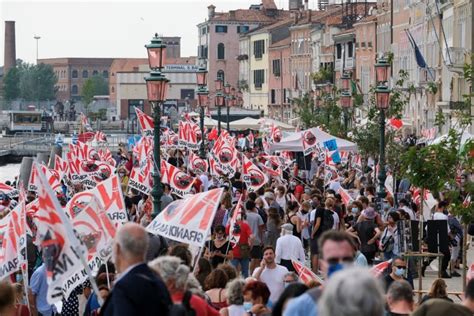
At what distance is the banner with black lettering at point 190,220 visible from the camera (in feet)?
43.3

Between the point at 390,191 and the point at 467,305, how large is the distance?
2068 centimetres

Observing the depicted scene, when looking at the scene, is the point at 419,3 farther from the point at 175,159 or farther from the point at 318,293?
the point at 318,293

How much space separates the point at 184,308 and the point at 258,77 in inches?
5227

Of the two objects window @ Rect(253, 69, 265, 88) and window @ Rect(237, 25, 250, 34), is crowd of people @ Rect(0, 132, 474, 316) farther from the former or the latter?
window @ Rect(237, 25, 250, 34)

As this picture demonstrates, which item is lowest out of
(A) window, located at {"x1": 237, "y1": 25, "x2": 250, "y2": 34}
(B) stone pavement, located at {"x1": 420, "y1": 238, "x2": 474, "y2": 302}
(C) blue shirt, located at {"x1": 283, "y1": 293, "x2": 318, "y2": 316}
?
(B) stone pavement, located at {"x1": 420, "y1": 238, "x2": 474, "y2": 302}

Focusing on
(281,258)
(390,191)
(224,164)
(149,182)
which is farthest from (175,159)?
(281,258)

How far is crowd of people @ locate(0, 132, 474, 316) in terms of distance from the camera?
23.0ft

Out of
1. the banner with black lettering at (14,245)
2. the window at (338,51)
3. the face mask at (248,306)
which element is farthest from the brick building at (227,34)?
the face mask at (248,306)

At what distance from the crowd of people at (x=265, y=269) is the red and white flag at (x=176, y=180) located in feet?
0.90

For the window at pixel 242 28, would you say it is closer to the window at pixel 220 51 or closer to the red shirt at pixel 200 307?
the window at pixel 220 51

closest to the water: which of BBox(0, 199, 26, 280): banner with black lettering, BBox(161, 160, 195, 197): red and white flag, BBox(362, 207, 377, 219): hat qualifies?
BBox(161, 160, 195, 197): red and white flag

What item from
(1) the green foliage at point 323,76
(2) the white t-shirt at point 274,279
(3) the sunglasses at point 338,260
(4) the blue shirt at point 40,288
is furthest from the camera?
(1) the green foliage at point 323,76

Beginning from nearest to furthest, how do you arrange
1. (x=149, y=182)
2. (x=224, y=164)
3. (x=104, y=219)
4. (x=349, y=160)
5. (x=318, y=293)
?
(x=318, y=293) → (x=104, y=219) → (x=149, y=182) → (x=224, y=164) → (x=349, y=160)

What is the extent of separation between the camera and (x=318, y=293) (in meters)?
7.47
